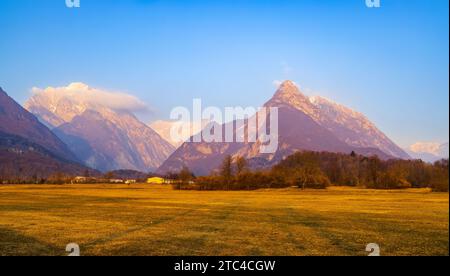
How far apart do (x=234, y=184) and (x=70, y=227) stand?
450ft

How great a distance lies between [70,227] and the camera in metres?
39.0

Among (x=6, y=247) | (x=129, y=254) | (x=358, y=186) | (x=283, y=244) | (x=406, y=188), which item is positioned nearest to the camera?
(x=129, y=254)

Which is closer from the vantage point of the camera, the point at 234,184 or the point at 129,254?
the point at 129,254

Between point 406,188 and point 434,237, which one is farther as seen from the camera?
point 406,188

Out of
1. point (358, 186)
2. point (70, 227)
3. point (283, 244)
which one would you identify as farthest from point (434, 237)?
point (358, 186)

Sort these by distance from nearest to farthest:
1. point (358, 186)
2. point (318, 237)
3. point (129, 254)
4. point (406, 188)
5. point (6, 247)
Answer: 1. point (129, 254)
2. point (6, 247)
3. point (318, 237)
4. point (406, 188)
5. point (358, 186)

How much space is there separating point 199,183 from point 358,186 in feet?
222

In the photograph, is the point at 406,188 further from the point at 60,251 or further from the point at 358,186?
the point at 60,251

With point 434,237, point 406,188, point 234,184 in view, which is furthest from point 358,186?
point 434,237
